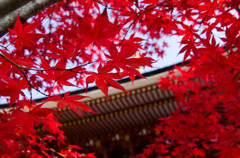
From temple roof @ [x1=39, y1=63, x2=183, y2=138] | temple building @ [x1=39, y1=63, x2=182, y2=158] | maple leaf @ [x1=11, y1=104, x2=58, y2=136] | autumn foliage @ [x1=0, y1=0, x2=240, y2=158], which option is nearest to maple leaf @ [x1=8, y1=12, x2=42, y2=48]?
autumn foliage @ [x1=0, y1=0, x2=240, y2=158]

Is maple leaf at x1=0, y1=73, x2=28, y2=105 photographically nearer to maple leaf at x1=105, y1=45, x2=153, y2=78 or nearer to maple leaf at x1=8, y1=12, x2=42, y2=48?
maple leaf at x1=8, y1=12, x2=42, y2=48

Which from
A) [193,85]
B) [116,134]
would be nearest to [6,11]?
[193,85]

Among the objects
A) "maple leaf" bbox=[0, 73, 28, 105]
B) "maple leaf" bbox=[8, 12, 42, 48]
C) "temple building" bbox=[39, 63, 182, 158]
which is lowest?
"temple building" bbox=[39, 63, 182, 158]

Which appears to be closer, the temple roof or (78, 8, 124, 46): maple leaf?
(78, 8, 124, 46): maple leaf

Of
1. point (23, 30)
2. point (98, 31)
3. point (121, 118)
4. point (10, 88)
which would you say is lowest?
point (121, 118)

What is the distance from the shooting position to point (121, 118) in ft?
19.6

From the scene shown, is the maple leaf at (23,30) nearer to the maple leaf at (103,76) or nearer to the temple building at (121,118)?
the maple leaf at (103,76)

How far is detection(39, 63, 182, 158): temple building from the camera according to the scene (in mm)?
5238

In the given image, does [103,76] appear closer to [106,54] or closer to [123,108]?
[106,54]

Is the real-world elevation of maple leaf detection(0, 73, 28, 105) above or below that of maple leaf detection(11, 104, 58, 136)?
above

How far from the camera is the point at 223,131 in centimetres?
379

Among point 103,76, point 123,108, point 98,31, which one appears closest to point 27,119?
point 103,76

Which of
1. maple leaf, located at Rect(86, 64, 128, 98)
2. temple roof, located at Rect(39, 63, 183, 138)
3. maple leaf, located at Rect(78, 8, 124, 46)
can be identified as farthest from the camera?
temple roof, located at Rect(39, 63, 183, 138)

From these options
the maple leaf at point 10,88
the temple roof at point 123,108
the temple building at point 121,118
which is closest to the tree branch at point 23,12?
the maple leaf at point 10,88
